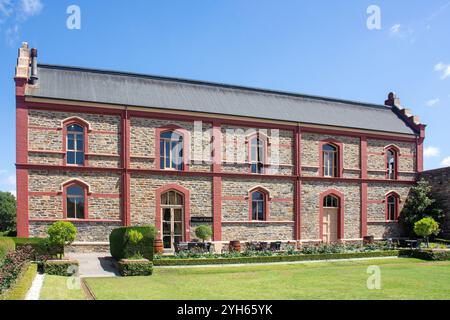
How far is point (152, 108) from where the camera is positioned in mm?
24062

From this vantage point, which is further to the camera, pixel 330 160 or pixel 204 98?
pixel 330 160

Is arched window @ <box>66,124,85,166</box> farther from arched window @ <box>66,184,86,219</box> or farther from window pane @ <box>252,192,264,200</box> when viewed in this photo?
window pane @ <box>252,192,264,200</box>

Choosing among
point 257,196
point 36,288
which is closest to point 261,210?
point 257,196

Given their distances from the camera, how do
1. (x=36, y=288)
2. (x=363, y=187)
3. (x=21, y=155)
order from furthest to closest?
(x=363, y=187), (x=21, y=155), (x=36, y=288)

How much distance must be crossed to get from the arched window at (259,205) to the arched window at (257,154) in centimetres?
141

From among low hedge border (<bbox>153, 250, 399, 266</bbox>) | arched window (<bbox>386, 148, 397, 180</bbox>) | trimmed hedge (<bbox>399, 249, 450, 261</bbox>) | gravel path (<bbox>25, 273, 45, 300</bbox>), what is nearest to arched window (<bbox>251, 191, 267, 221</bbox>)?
low hedge border (<bbox>153, 250, 399, 266</bbox>)

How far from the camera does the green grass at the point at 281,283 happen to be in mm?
12250

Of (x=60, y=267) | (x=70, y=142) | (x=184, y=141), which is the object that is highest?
(x=184, y=141)

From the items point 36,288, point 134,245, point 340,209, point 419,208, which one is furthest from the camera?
point 419,208

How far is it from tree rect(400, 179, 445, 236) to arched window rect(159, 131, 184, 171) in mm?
16620

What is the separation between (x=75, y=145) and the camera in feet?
75.0

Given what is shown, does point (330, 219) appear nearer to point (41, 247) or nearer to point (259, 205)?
point (259, 205)

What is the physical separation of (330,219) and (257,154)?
6744 mm
